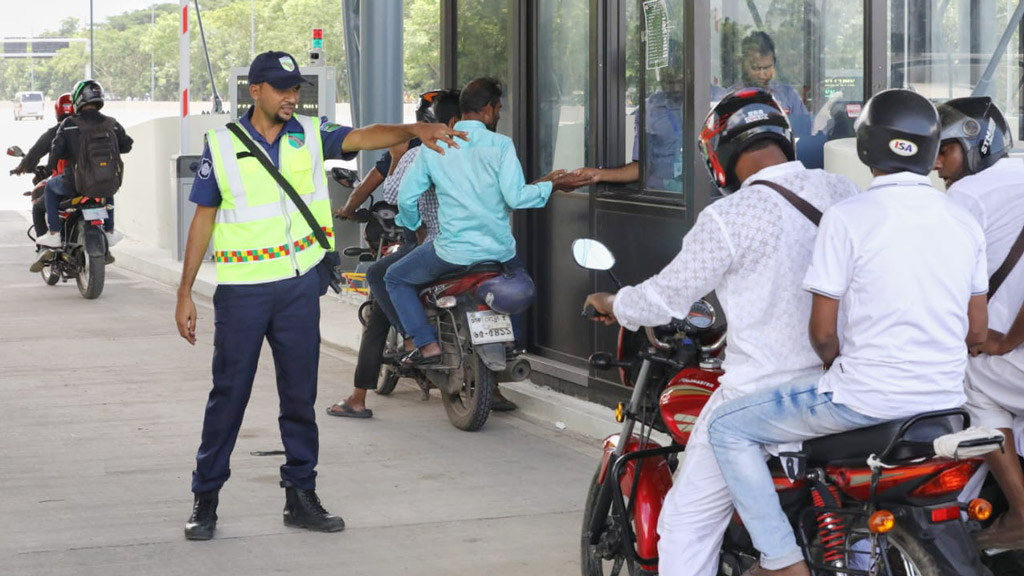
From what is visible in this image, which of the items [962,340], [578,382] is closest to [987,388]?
[962,340]

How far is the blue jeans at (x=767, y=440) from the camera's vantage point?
359 centimetres

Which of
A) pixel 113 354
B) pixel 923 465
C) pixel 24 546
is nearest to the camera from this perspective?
pixel 923 465

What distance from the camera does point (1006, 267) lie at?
409 centimetres

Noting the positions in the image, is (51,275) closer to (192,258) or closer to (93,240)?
(93,240)

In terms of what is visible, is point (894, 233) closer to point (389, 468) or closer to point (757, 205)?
point (757, 205)

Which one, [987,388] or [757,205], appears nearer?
[757,205]

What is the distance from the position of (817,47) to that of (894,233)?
12.5 ft

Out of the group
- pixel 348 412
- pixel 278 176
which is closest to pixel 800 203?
pixel 278 176

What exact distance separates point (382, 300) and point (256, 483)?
5.18ft

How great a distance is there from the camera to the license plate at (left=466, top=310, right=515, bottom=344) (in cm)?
749

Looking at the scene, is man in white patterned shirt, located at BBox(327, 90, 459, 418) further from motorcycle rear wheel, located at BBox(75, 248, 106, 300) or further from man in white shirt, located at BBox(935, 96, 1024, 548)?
motorcycle rear wheel, located at BBox(75, 248, 106, 300)

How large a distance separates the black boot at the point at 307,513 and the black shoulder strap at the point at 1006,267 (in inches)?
112

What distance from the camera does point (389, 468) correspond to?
7000mm

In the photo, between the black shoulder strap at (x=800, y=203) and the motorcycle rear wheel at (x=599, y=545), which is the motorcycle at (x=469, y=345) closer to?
the motorcycle rear wheel at (x=599, y=545)
